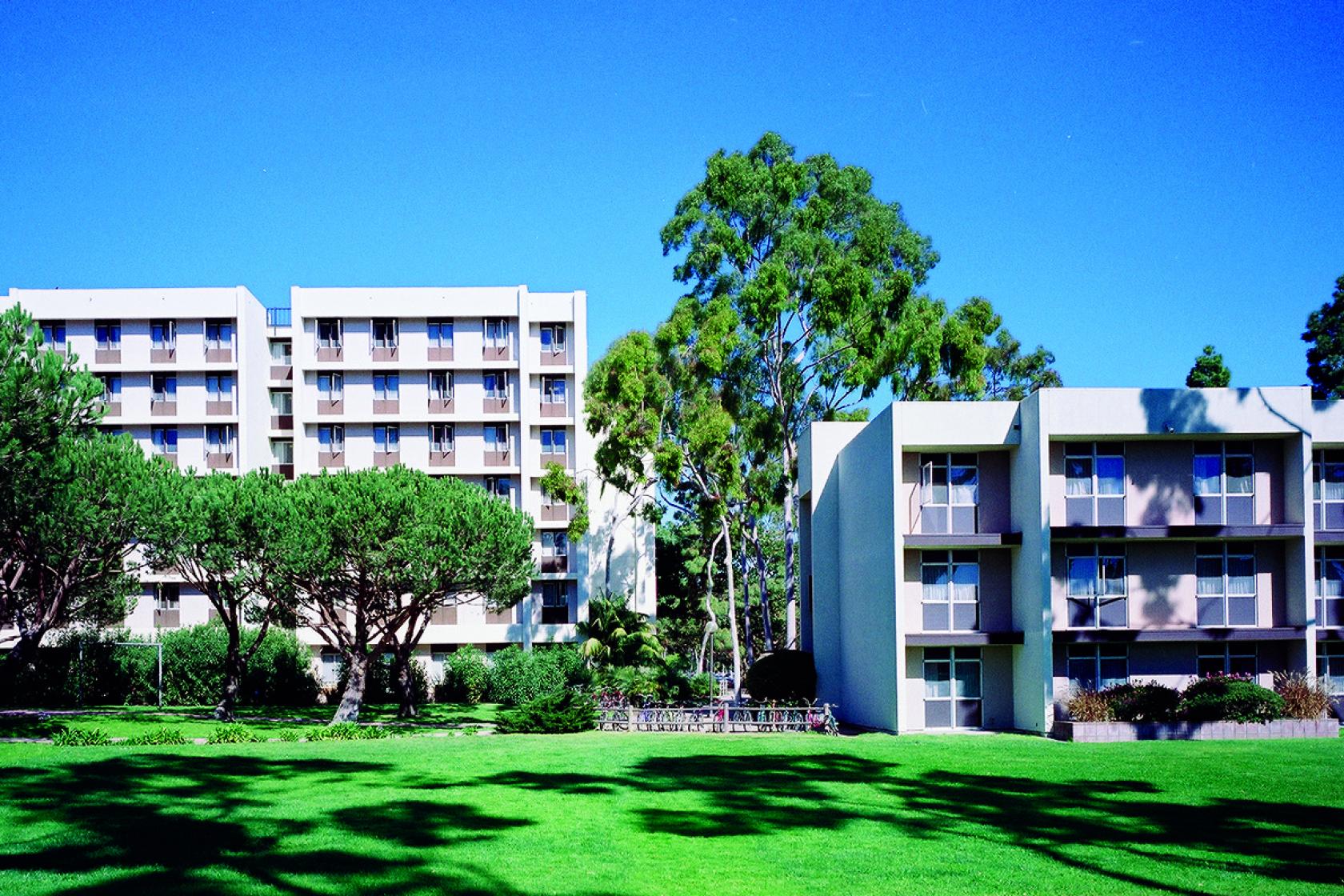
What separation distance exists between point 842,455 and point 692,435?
16.0 ft

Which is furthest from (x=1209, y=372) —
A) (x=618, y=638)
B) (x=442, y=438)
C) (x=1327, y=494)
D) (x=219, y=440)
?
(x=219, y=440)

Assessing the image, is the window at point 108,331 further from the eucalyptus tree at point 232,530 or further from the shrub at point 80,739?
the shrub at point 80,739

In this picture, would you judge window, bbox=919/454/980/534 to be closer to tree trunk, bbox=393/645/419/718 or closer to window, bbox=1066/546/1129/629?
window, bbox=1066/546/1129/629

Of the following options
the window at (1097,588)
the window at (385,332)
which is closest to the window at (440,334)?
the window at (385,332)

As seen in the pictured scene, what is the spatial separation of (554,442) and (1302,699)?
37597mm

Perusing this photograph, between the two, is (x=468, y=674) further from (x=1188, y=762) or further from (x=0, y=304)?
(x=1188, y=762)

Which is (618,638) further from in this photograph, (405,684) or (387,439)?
(387,439)

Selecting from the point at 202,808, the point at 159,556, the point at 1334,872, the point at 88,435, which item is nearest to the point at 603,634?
the point at 159,556

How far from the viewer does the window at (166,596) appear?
5772 centimetres

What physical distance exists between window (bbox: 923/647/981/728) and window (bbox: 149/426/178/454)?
137ft

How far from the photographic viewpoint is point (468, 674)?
173ft

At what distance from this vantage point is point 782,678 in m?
39.3

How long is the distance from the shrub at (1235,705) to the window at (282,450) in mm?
44937

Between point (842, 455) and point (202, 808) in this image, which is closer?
point (202, 808)
